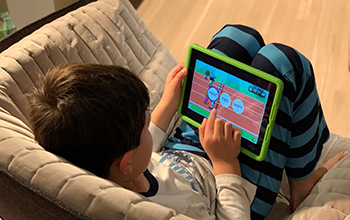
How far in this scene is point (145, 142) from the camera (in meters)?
0.74

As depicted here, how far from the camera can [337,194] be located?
2.79ft

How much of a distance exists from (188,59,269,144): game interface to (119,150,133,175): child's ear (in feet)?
1.00

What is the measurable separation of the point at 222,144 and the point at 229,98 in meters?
0.11

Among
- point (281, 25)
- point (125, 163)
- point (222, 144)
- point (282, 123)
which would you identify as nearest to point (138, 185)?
point (125, 163)

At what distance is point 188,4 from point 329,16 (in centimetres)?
78

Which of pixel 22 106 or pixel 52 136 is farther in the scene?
pixel 22 106

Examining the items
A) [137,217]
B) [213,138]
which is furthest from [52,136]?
[213,138]

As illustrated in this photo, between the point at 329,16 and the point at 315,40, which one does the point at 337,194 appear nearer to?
the point at 315,40

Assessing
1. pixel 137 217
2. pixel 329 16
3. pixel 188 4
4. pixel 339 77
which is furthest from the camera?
pixel 188 4

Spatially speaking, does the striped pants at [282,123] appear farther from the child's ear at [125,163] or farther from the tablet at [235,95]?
the child's ear at [125,163]

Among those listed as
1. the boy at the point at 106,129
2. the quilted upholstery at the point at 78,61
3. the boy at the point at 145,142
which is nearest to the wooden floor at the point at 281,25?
the quilted upholstery at the point at 78,61

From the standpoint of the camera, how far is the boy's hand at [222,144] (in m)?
0.89

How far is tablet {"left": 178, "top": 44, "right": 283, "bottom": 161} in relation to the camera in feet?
2.76

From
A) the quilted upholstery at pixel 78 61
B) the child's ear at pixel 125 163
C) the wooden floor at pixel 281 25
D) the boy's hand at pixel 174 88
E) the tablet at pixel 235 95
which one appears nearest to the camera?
the quilted upholstery at pixel 78 61
